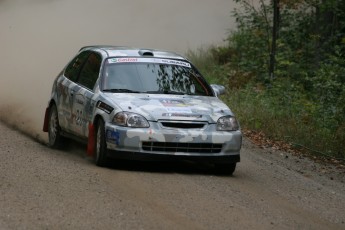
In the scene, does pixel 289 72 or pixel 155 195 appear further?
pixel 289 72

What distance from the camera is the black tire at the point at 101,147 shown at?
11688mm

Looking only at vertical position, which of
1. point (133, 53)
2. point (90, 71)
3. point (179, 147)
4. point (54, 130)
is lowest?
point (54, 130)

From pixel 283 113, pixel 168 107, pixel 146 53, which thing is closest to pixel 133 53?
pixel 146 53

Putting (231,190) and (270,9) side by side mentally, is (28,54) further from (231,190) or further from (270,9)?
(231,190)

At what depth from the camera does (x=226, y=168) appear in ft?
39.9

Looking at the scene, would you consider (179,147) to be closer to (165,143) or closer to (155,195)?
(165,143)

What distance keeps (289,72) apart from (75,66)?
1075cm

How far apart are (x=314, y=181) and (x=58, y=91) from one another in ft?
14.1

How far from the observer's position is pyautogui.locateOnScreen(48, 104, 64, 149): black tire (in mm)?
14062

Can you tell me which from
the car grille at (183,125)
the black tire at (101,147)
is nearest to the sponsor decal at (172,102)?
the car grille at (183,125)

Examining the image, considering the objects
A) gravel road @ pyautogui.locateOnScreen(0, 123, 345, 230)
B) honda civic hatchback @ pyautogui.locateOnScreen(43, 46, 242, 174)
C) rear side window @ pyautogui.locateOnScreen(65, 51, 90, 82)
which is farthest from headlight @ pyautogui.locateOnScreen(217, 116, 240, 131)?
rear side window @ pyautogui.locateOnScreen(65, 51, 90, 82)

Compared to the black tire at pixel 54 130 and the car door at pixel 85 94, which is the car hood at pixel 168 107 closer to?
the car door at pixel 85 94

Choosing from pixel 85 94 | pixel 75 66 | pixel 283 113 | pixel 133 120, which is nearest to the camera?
pixel 133 120

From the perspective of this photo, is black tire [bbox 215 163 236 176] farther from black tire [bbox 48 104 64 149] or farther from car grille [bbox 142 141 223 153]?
black tire [bbox 48 104 64 149]
